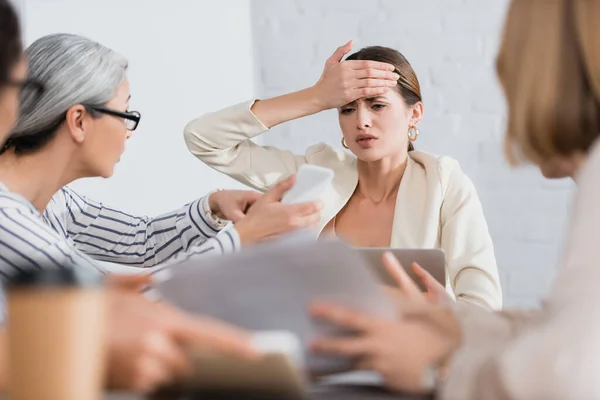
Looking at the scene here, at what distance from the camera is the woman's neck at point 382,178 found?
244cm

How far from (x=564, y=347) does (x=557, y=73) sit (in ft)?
1.06

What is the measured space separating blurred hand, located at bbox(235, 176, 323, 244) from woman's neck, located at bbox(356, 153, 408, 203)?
1.06m

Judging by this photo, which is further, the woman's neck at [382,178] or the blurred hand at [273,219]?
the woman's neck at [382,178]

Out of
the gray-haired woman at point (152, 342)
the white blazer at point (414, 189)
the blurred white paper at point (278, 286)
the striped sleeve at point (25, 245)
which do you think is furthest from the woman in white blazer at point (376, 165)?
the gray-haired woman at point (152, 342)

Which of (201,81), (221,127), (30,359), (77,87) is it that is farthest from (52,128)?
(201,81)

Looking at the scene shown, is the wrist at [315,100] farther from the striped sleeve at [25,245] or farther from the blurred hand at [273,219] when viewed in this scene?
the striped sleeve at [25,245]

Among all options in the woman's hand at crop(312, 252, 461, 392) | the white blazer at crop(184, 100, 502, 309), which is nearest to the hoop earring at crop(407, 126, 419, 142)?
the white blazer at crop(184, 100, 502, 309)

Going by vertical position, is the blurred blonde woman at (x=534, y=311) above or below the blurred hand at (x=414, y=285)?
above

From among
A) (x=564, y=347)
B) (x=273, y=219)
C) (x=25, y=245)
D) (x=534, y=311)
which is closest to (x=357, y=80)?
(x=273, y=219)

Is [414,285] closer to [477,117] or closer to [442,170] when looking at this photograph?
[442,170]

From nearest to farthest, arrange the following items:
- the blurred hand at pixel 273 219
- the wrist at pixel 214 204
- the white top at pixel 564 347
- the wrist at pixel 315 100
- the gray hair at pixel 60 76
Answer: the white top at pixel 564 347 → the blurred hand at pixel 273 219 → the gray hair at pixel 60 76 → the wrist at pixel 214 204 → the wrist at pixel 315 100

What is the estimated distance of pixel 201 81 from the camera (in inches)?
119

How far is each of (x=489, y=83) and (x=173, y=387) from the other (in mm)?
2575

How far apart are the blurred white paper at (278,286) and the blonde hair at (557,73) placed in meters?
0.25
